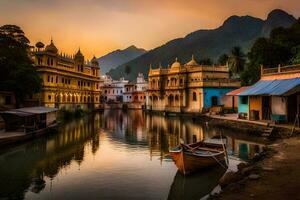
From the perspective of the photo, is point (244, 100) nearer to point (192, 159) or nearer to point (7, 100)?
point (192, 159)

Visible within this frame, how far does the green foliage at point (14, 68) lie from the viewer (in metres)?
40.2

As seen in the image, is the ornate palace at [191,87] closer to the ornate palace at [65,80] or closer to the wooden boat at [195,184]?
the ornate palace at [65,80]

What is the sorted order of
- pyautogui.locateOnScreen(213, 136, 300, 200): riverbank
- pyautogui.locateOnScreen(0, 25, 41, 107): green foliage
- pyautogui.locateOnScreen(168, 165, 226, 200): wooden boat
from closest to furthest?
pyautogui.locateOnScreen(213, 136, 300, 200): riverbank, pyautogui.locateOnScreen(168, 165, 226, 200): wooden boat, pyautogui.locateOnScreen(0, 25, 41, 107): green foliage

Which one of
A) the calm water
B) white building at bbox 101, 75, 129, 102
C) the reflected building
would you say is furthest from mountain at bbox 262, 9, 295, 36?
the reflected building

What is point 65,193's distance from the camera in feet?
49.9

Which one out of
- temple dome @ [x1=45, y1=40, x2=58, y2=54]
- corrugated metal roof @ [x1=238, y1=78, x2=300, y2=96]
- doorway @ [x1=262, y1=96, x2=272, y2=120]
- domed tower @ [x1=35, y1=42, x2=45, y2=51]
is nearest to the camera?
corrugated metal roof @ [x1=238, y1=78, x2=300, y2=96]

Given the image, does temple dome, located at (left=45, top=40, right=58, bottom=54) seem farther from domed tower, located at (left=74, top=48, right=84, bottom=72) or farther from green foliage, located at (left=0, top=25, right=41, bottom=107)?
green foliage, located at (left=0, top=25, right=41, bottom=107)

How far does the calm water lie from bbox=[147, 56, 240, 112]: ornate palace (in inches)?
1203

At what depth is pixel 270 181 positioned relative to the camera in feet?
42.9

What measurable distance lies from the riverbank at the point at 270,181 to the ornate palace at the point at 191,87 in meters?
41.5

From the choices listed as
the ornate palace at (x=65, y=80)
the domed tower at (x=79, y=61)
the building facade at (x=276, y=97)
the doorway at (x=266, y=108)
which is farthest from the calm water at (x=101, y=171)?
the domed tower at (x=79, y=61)

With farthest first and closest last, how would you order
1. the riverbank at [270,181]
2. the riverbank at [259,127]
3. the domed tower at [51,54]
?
the domed tower at [51,54]
the riverbank at [259,127]
the riverbank at [270,181]

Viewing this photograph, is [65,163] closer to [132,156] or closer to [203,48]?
[132,156]

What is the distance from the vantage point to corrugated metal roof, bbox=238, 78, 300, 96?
1163 inches
